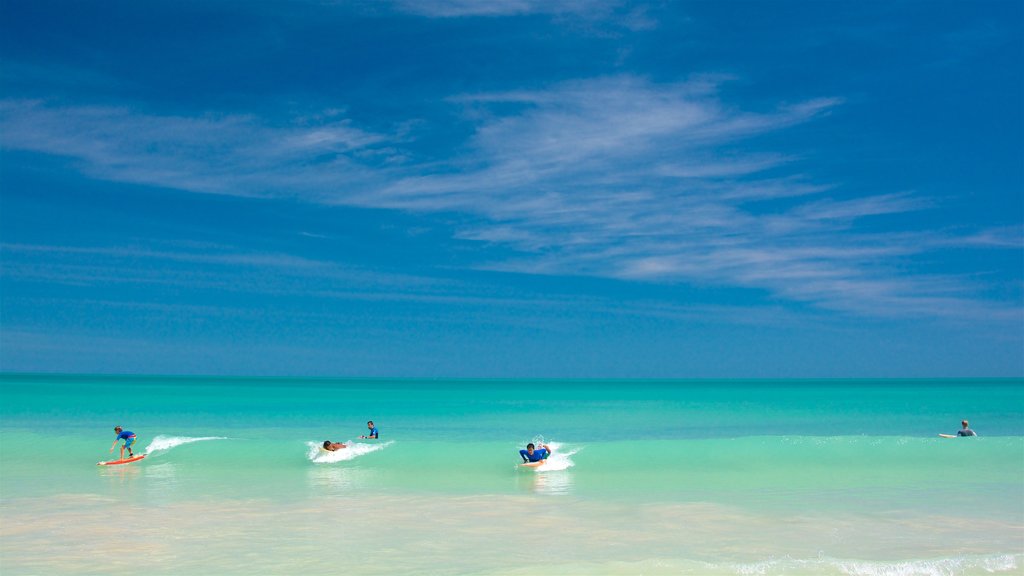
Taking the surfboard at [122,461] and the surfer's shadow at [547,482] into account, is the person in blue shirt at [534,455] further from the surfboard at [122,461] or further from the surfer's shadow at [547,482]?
the surfboard at [122,461]

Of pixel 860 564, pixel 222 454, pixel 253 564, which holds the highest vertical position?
pixel 222 454

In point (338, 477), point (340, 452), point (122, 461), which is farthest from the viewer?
point (340, 452)

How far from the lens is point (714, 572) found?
10023 millimetres

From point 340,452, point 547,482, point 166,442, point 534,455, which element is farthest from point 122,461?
point 547,482

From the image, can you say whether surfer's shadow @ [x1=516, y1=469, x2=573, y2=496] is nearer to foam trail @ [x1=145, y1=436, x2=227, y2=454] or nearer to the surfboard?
the surfboard

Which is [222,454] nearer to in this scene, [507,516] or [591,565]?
[507,516]

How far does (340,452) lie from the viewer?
73.5 ft

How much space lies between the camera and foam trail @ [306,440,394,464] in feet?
72.1

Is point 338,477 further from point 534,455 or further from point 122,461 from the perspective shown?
point 122,461

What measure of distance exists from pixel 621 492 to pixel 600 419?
29.3 m

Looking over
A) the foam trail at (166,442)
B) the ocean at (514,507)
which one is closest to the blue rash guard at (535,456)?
the ocean at (514,507)

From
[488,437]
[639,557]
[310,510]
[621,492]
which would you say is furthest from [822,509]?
[488,437]

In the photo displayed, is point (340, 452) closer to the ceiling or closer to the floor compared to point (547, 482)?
closer to the ceiling

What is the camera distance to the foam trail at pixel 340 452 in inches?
866
